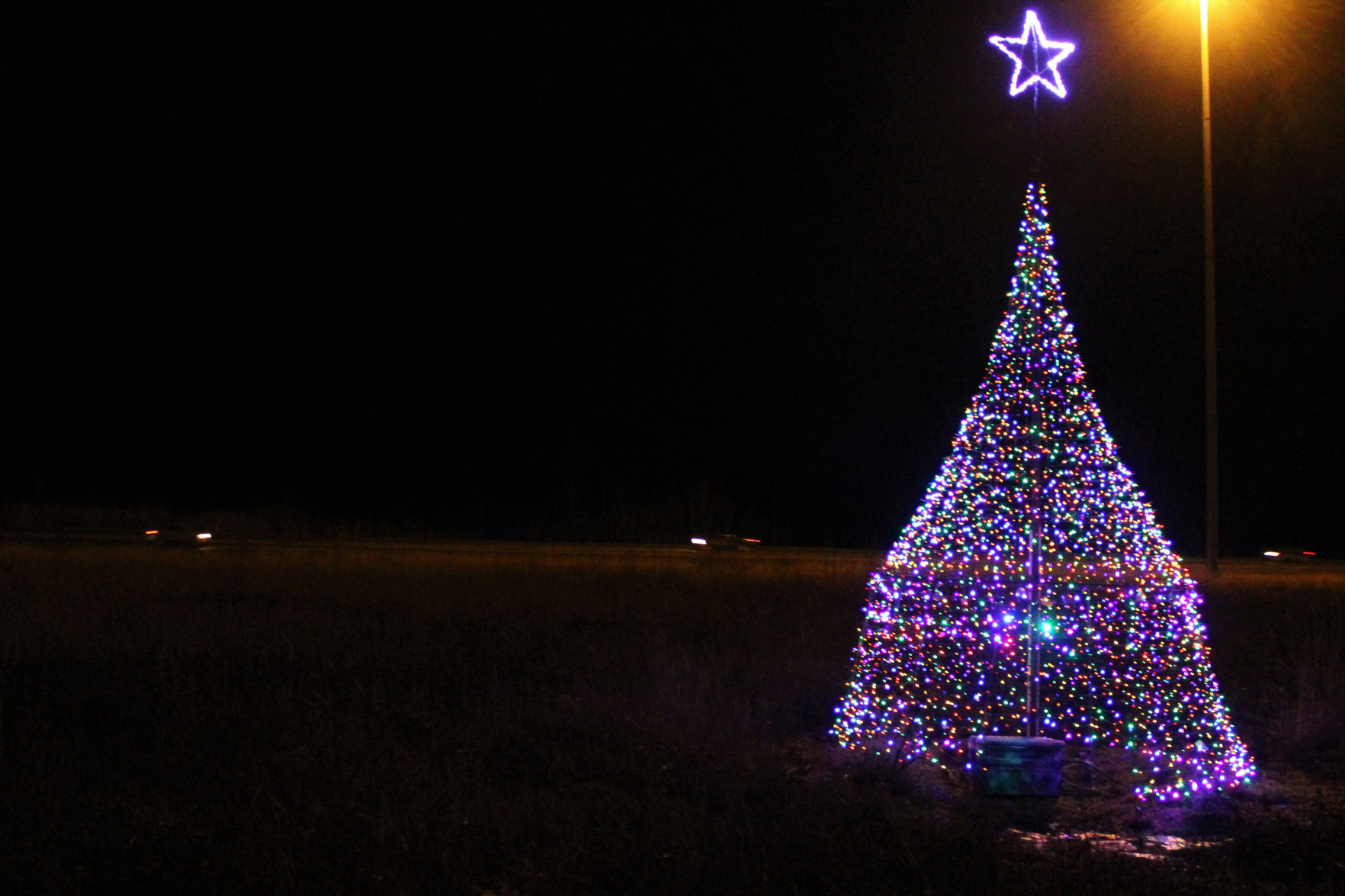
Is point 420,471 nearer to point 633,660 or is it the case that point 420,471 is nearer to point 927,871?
point 633,660

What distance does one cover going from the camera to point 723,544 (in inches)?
1102

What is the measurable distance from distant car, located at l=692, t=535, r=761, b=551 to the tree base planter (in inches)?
787

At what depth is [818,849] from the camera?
19.8 ft

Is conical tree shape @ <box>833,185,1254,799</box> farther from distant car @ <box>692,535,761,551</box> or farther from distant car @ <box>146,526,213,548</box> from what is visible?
distant car @ <box>146,526,213,548</box>

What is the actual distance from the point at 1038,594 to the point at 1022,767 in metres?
1.08

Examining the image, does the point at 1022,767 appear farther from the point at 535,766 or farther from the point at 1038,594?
the point at 535,766

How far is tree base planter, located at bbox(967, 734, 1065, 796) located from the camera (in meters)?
7.38

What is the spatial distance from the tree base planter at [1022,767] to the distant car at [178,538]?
74.4ft

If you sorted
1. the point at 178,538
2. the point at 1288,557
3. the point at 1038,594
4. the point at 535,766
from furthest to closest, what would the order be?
the point at 1288,557, the point at 178,538, the point at 535,766, the point at 1038,594

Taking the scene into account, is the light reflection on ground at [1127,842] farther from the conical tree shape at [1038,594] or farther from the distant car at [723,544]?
the distant car at [723,544]

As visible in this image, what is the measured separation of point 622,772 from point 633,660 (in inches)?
146

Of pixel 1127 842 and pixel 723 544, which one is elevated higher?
pixel 723 544

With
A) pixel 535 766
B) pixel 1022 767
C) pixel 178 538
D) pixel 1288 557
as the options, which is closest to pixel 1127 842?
pixel 1022 767

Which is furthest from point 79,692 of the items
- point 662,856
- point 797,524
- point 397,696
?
point 797,524
